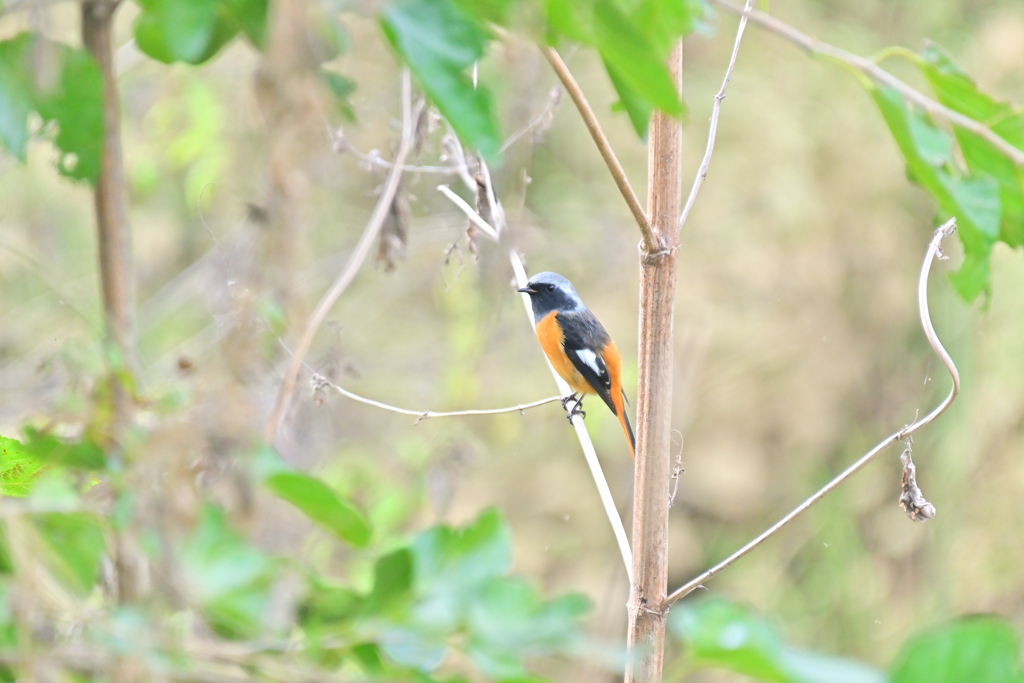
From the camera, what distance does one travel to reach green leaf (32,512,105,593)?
22.0 inches

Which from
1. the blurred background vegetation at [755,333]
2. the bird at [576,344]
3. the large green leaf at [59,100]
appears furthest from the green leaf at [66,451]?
the blurred background vegetation at [755,333]

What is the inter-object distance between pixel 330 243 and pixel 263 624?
6.06 metres

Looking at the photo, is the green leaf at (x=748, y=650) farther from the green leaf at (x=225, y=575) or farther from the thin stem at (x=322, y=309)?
the thin stem at (x=322, y=309)

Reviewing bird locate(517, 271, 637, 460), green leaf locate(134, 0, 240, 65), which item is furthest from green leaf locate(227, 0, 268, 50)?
bird locate(517, 271, 637, 460)

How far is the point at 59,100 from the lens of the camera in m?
0.78

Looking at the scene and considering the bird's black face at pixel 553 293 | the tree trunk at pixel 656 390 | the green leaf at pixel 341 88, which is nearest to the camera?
the green leaf at pixel 341 88

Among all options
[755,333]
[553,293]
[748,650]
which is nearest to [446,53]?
[748,650]

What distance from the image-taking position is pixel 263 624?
55 cm

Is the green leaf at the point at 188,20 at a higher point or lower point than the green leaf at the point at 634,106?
lower

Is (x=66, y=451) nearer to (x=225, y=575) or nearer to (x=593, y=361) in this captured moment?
(x=225, y=575)

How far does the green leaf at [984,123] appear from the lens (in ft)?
2.53

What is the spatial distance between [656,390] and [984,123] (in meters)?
0.72

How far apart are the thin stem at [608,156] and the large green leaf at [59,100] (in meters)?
0.56

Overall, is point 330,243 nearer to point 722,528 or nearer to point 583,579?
point 583,579
